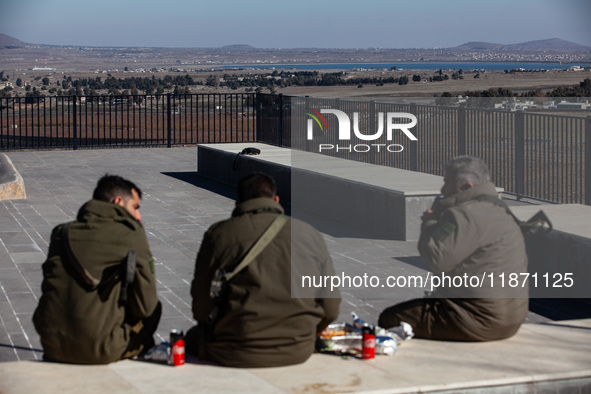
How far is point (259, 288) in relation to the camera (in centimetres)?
Result: 481

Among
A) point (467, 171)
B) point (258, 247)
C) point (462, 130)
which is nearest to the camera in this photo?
point (258, 247)

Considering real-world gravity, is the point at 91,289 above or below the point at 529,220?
below

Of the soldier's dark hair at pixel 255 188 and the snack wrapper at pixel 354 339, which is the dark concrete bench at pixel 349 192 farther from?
the soldier's dark hair at pixel 255 188

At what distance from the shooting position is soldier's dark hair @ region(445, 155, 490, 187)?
554 centimetres

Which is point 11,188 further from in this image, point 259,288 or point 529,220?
point 259,288

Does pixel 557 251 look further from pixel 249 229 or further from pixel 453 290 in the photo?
pixel 249 229

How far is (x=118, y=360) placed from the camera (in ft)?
17.1

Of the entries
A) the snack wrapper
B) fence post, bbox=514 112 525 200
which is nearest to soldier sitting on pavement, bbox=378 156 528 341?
the snack wrapper

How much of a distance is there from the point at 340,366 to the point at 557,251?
13.3ft

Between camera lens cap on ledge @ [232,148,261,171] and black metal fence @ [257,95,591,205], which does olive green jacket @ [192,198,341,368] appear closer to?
black metal fence @ [257,95,591,205]

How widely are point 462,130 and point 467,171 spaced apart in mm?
9154

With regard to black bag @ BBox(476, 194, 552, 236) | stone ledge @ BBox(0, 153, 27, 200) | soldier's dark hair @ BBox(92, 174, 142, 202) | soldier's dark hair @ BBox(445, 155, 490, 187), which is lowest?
stone ledge @ BBox(0, 153, 27, 200)

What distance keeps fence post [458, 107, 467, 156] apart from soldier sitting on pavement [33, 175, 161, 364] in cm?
996

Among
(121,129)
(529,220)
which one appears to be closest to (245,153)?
(529,220)
